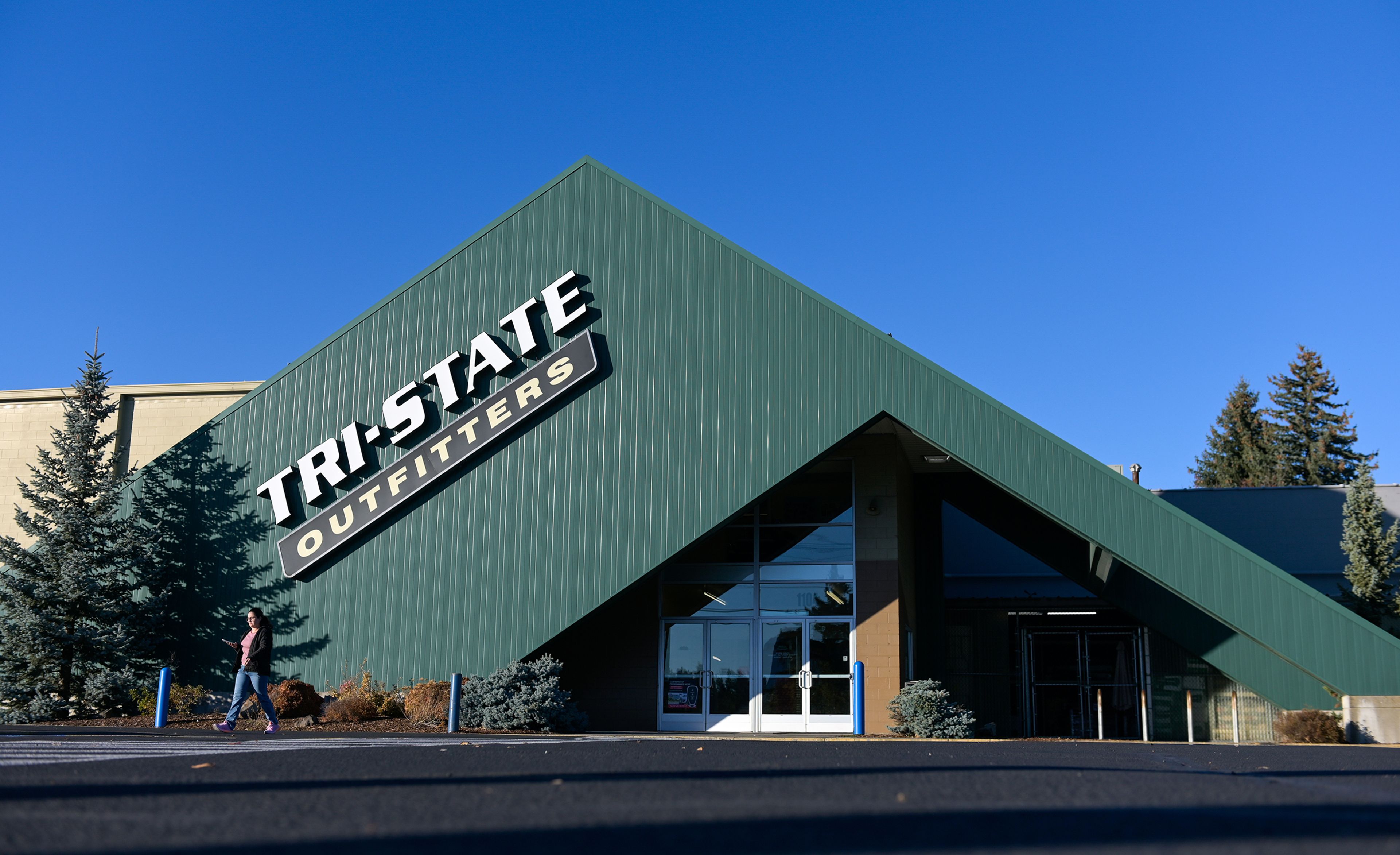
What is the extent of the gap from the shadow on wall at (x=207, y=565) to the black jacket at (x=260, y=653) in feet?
15.3

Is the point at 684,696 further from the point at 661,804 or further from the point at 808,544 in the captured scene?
the point at 661,804

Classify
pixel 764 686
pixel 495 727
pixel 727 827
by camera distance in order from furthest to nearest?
1. pixel 764 686
2. pixel 495 727
3. pixel 727 827

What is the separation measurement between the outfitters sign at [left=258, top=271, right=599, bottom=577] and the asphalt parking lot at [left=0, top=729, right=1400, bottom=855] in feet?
35.1

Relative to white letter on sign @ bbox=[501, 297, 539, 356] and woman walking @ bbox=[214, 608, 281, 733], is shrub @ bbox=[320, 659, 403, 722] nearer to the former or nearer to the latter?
woman walking @ bbox=[214, 608, 281, 733]

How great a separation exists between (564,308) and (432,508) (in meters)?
4.49

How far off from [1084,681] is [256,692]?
18946mm

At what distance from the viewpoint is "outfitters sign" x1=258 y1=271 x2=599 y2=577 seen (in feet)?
67.9

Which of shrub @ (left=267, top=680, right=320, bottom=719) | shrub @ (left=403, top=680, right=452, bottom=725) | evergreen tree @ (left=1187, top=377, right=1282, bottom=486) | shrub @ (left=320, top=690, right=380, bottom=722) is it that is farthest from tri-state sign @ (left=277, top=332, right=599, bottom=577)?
evergreen tree @ (left=1187, top=377, right=1282, bottom=486)

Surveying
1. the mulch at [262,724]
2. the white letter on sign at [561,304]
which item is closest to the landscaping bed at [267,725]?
Answer: the mulch at [262,724]

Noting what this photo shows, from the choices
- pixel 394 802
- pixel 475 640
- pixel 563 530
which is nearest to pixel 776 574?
pixel 563 530

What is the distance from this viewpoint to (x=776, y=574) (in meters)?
22.1

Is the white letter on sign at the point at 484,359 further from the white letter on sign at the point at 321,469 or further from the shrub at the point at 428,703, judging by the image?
the shrub at the point at 428,703

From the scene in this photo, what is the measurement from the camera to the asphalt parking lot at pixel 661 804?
4.69 meters

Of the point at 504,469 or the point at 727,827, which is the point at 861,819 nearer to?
the point at 727,827
